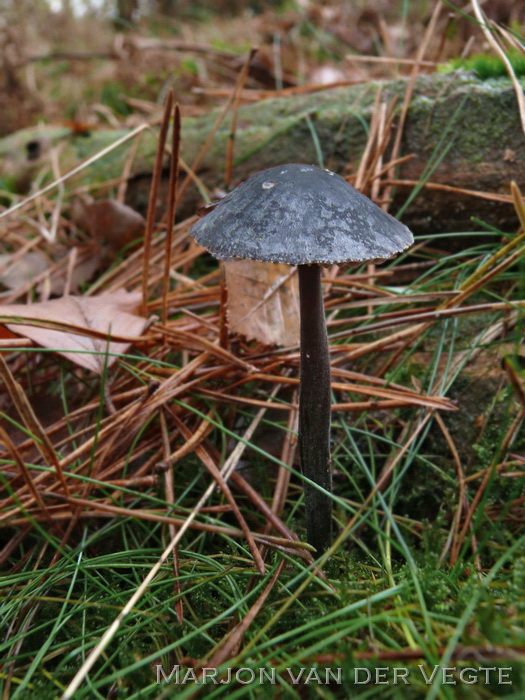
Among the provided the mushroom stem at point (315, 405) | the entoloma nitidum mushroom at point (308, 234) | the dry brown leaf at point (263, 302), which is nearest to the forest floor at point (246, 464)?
the dry brown leaf at point (263, 302)

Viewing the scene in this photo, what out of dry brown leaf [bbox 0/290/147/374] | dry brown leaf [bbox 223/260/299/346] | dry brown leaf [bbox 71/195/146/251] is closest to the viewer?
dry brown leaf [bbox 0/290/147/374]

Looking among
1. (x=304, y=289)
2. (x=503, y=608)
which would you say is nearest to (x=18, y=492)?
(x=304, y=289)

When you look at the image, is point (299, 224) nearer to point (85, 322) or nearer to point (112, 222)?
point (85, 322)

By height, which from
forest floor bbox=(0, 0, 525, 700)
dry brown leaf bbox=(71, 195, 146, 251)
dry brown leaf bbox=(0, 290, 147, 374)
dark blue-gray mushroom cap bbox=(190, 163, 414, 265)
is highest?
dark blue-gray mushroom cap bbox=(190, 163, 414, 265)

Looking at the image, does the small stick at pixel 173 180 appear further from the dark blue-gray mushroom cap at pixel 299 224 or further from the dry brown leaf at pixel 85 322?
the dark blue-gray mushroom cap at pixel 299 224

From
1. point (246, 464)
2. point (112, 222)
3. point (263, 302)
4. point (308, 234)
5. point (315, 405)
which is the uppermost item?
point (308, 234)

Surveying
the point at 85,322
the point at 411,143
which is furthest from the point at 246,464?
the point at 411,143

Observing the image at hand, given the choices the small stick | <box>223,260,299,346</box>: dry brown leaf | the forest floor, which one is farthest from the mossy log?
the small stick

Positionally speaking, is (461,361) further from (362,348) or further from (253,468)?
(253,468)

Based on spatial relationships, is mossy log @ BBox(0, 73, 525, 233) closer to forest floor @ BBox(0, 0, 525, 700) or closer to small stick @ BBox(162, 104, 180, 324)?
forest floor @ BBox(0, 0, 525, 700)
